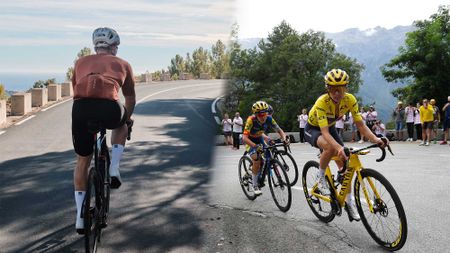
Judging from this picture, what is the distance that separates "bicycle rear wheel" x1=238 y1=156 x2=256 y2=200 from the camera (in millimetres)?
5762

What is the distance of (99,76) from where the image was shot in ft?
8.87

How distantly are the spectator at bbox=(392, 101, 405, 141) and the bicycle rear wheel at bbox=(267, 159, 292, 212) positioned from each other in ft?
43.0

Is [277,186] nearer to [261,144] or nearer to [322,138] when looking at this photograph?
[261,144]

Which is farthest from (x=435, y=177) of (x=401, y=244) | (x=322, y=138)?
(x=401, y=244)

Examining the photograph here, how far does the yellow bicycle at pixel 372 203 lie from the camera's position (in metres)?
4.05

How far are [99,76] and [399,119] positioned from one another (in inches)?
691

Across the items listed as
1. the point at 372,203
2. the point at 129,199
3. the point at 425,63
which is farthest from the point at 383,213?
the point at 425,63

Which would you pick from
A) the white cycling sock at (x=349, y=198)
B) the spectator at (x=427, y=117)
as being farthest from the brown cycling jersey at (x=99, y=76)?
the spectator at (x=427, y=117)

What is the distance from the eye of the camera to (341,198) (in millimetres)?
4762

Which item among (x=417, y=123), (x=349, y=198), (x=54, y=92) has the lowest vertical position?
(x=349, y=198)

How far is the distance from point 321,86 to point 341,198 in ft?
167

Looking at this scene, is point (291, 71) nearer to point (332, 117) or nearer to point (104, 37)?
point (332, 117)

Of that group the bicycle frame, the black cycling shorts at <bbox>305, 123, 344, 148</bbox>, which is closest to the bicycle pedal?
the bicycle frame

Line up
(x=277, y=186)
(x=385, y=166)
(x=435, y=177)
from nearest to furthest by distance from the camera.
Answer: (x=277, y=186) → (x=435, y=177) → (x=385, y=166)
